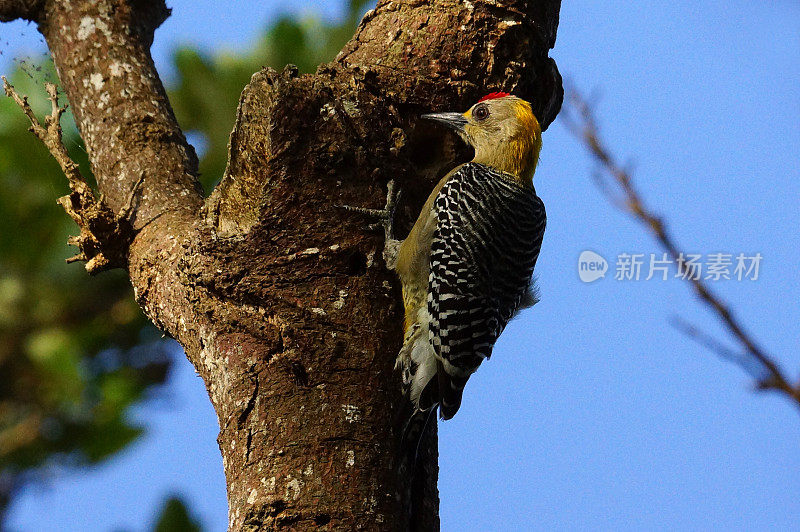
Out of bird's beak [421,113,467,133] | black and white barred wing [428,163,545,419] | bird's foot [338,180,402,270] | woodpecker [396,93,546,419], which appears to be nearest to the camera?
bird's foot [338,180,402,270]

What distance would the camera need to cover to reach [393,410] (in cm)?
330

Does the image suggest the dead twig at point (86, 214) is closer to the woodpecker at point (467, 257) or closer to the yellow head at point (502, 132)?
the woodpecker at point (467, 257)

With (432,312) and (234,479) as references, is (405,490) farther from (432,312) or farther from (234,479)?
(432,312)

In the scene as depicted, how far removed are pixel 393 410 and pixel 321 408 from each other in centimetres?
30

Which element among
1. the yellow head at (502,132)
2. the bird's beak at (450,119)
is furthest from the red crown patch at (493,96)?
the bird's beak at (450,119)

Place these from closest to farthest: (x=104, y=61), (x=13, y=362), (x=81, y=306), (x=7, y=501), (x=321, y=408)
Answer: (x=321, y=408), (x=104, y=61), (x=7, y=501), (x=13, y=362), (x=81, y=306)

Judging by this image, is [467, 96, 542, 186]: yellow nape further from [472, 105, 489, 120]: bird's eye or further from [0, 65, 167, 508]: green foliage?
[0, 65, 167, 508]: green foliage

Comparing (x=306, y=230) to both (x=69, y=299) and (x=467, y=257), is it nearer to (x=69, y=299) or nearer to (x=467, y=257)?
(x=467, y=257)

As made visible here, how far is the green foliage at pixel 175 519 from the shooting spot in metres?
4.05

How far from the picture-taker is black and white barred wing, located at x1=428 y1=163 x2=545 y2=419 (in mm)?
3850

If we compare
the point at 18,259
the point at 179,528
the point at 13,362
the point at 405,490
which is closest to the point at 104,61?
the point at 18,259

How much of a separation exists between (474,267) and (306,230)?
3.20 feet

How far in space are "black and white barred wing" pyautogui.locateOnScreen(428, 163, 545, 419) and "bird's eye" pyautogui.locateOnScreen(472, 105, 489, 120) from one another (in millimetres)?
261

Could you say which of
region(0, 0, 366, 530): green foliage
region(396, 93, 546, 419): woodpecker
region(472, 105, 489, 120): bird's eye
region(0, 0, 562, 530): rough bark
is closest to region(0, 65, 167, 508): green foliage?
region(0, 0, 366, 530): green foliage
